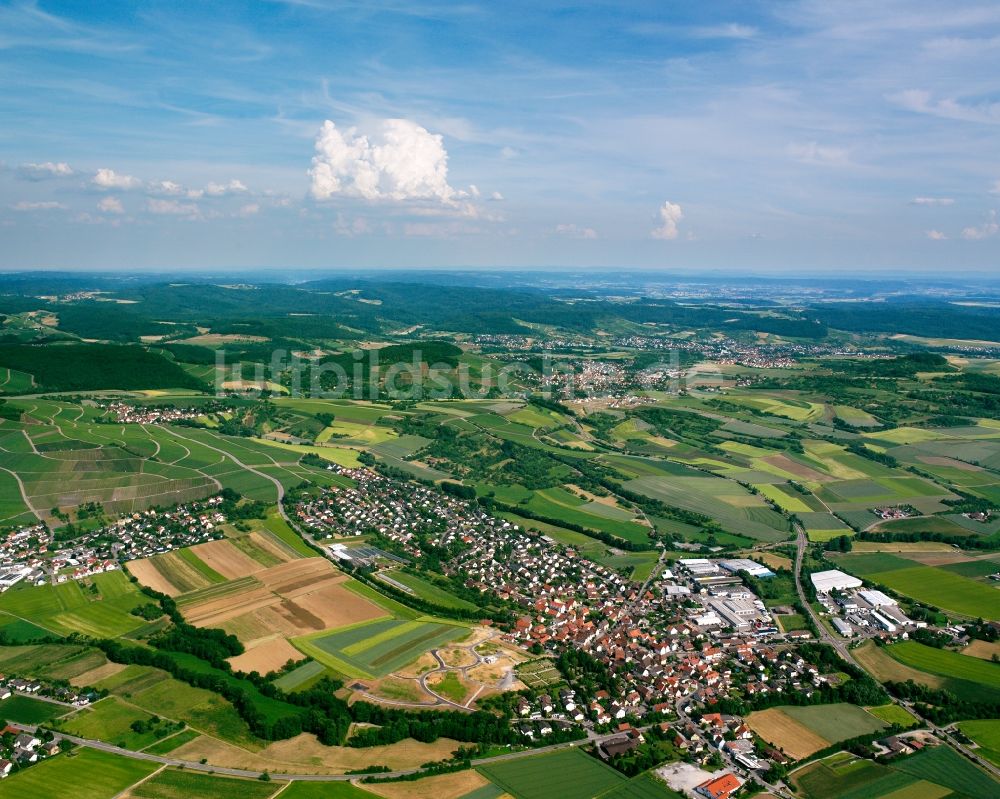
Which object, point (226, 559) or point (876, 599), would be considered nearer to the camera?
point (876, 599)

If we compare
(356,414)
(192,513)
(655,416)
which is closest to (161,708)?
(192,513)

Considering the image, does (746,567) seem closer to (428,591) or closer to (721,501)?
(721,501)

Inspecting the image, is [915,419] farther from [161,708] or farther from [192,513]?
[161,708]

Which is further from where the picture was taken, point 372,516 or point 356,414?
point 356,414

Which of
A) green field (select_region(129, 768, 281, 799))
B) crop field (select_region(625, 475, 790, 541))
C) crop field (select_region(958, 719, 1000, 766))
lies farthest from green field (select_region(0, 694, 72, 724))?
crop field (select_region(625, 475, 790, 541))

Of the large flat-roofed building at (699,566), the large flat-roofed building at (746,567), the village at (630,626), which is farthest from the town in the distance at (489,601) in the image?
the large flat-roofed building at (746,567)

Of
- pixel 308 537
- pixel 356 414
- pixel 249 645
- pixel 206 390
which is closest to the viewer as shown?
pixel 249 645

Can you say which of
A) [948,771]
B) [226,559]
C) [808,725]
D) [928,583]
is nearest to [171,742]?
[226,559]
